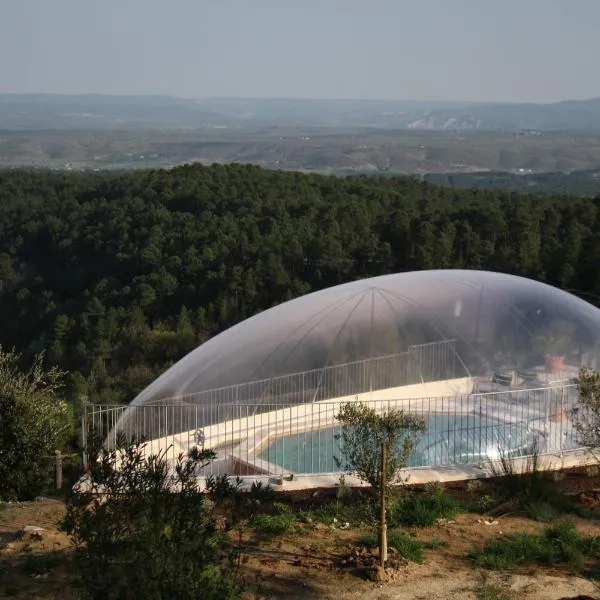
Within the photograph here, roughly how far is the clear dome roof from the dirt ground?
3384 millimetres

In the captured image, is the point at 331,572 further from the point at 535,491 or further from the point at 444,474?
the point at 444,474

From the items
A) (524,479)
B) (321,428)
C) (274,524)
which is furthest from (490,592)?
(321,428)

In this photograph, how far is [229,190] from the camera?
37594 millimetres

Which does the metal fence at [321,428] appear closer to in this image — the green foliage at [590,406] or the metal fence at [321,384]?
the metal fence at [321,384]

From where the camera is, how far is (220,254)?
30.8 metres

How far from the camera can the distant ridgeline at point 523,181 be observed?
82.2 m

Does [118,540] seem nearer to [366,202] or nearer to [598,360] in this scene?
[598,360]

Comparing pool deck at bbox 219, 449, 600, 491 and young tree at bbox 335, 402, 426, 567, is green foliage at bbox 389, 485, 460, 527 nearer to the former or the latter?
pool deck at bbox 219, 449, 600, 491

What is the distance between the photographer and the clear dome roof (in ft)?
38.8

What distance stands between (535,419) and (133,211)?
27892 millimetres

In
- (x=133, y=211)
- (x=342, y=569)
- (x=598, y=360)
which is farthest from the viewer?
(x=133, y=211)

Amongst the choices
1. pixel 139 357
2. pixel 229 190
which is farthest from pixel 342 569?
pixel 229 190

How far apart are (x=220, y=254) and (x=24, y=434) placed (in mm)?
22020

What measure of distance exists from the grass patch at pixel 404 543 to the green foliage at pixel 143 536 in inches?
114
